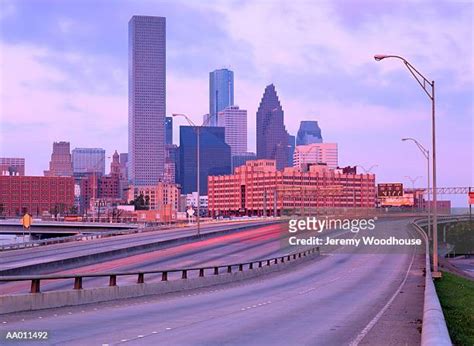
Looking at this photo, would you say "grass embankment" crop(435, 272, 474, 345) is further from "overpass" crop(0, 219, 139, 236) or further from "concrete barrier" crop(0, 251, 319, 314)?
"overpass" crop(0, 219, 139, 236)

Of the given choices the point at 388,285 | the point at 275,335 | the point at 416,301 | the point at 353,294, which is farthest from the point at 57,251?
the point at 275,335

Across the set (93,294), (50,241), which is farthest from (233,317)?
(50,241)

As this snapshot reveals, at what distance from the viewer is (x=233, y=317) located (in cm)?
2112

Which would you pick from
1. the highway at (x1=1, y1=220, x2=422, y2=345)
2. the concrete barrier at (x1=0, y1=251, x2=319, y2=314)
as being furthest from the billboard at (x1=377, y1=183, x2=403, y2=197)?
the concrete barrier at (x1=0, y1=251, x2=319, y2=314)

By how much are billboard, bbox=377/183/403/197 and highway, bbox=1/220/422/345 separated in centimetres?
9747

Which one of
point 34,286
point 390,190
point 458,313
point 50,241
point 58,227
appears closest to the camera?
point 34,286

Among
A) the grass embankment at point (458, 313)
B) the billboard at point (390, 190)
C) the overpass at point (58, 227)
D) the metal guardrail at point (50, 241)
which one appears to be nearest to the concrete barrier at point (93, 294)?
the grass embankment at point (458, 313)

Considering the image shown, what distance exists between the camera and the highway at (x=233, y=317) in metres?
16.3

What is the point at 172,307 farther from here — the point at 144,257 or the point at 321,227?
the point at 321,227

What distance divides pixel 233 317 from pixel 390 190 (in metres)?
118

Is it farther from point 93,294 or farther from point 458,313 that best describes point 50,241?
point 458,313

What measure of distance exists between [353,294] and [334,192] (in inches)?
5979

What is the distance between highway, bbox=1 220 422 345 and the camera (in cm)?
1630

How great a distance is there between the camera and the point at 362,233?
348 ft
